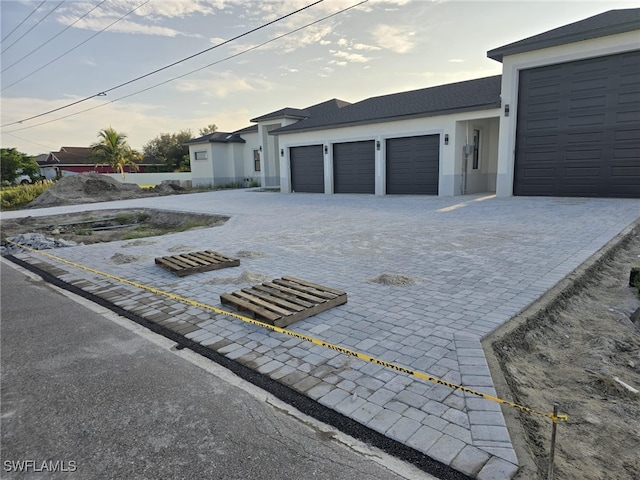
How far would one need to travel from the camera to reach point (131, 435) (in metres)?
2.70

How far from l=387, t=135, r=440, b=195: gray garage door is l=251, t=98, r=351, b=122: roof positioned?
35.0 feet

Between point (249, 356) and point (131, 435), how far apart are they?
1256 mm

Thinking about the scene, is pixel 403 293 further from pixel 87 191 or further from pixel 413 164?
pixel 87 191

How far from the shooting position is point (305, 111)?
29.8 metres

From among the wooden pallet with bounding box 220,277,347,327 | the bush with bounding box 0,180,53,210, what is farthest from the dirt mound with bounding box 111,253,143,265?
the bush with bounding box 0,180,53,210

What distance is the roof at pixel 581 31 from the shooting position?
41.5ft

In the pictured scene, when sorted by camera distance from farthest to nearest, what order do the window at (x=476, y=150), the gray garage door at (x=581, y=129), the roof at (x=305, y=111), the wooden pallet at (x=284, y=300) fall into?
1. the roof at (x=305, y=111)
2. the window at (x=476, y=150)
3. the gray garage door at (x=581, y=129)
4. the wooden pallet at (x=284, y=300)

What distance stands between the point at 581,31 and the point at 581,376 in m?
14.3

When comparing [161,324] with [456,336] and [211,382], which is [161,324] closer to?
[211,382]

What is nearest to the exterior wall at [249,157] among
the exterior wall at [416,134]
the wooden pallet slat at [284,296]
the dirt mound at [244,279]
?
the exterior wall at [416,134]

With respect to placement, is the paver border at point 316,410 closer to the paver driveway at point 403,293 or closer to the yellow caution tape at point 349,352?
the paver driveway at point 403,293

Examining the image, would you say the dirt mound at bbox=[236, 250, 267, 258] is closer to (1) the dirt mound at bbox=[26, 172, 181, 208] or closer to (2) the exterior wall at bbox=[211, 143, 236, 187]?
(1) the dirt mound at bbox=[26, 172, 181, 208]

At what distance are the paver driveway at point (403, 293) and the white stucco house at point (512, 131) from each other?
8.27 feet

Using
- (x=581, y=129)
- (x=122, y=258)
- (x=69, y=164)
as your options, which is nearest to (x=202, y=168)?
(x=122, y=258)
